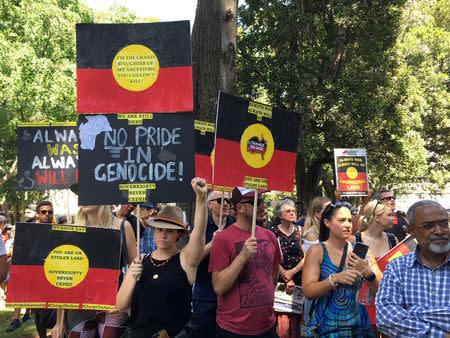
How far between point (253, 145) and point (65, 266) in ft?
5.97

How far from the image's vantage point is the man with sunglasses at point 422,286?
269 centimetres

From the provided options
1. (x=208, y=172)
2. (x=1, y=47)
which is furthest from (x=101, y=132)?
(x=1, y=47)

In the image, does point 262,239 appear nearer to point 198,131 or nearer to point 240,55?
point 198,131

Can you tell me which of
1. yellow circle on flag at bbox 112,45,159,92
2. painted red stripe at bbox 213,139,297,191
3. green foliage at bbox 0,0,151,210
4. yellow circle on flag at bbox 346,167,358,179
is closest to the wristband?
painted red stripe at bbox 213,139,297,191

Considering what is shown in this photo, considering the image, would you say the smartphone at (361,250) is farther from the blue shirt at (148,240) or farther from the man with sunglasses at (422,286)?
the blue shirt at (148,240)

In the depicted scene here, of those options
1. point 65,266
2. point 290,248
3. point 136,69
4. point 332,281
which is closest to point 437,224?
point 332,281

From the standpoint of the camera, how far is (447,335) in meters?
2.63

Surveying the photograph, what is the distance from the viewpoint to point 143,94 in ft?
12.2

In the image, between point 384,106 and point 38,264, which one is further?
point 384,106

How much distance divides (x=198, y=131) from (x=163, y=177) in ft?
6.09

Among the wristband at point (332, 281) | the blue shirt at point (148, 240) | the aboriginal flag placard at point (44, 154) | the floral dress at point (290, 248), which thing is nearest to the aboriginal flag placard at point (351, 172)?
the floral dress at point (290, 248)

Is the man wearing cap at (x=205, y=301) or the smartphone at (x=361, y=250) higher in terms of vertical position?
the smartphone at (x=361, y=250)

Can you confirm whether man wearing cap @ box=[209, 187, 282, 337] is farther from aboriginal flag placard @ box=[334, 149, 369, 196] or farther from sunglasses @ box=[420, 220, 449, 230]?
aboriginal flag placard @ box=[334, 149, 369, 196]

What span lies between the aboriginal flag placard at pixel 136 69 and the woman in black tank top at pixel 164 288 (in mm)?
737
